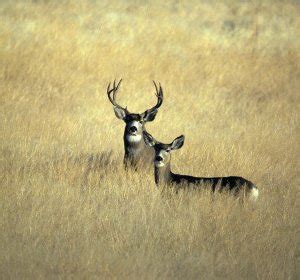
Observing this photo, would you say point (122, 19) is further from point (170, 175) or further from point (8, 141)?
point (170, 175)

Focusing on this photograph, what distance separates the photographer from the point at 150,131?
12266 millimetres

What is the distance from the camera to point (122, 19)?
72.4 feet

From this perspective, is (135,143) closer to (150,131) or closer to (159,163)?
(159,163)

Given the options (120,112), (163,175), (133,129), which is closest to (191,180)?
(163,175)

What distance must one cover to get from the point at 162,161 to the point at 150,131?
166 inches

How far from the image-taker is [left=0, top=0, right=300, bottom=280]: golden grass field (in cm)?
611

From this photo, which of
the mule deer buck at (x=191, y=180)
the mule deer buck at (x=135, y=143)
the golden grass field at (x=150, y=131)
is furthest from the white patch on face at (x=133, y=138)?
the mule deer buck at (x=191, y=180)

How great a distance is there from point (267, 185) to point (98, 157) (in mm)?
2587

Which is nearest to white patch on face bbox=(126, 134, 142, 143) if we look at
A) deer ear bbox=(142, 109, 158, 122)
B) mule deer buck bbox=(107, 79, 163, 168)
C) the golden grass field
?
mule deer buck bbox=(107, 79, 163, 168)

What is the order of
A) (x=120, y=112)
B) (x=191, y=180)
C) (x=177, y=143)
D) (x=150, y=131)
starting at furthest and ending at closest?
(x=150, y=131)
(x=120, y=112)
(x=177, y=143)
(x=191, y=180)

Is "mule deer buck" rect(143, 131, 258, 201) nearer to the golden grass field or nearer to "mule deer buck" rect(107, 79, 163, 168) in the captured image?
the golden grass field

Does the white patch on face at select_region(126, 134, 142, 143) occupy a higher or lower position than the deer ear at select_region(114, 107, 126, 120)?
lower

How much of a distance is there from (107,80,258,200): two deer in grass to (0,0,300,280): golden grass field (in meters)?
0.23

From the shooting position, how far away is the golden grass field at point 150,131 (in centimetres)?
611
